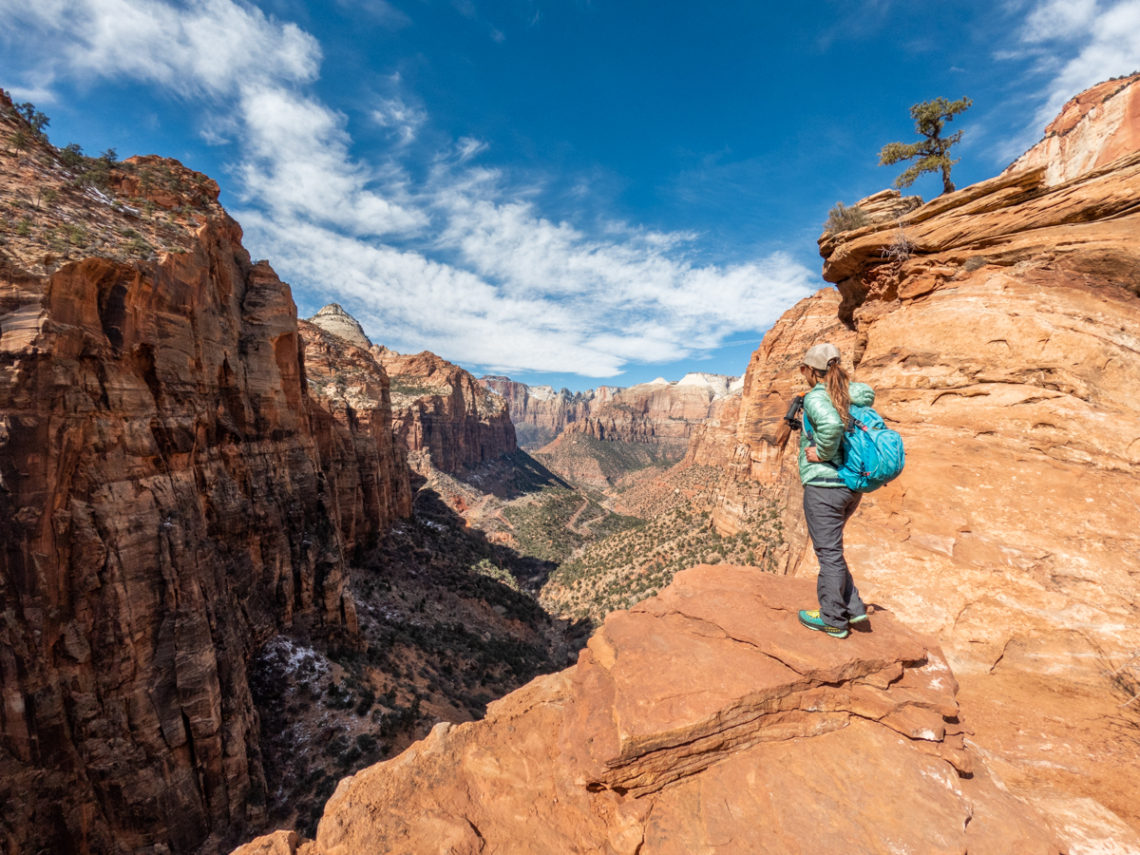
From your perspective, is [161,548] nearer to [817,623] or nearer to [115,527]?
[115,527]

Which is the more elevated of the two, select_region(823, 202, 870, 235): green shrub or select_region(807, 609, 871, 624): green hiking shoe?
select_region(823, 202, 870, 235): green shrub

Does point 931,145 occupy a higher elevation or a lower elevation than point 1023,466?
higher

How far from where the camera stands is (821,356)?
4.84 meters

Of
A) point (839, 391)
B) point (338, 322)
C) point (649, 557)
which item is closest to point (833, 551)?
point (839, 391)

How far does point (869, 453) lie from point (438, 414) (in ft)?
291

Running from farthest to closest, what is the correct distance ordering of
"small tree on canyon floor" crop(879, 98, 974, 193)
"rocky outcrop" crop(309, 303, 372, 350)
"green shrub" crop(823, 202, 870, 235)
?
"rocky outcrop" crop(309, 303, 372, 350), "small tree on canyon floor" crop(879, 98, 974, 193), "green shrub" crop(823, 202, 870, 235)

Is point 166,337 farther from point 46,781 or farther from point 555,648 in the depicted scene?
point 555,648

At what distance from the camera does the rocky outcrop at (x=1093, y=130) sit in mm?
27392

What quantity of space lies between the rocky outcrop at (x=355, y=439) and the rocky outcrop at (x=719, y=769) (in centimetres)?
2897

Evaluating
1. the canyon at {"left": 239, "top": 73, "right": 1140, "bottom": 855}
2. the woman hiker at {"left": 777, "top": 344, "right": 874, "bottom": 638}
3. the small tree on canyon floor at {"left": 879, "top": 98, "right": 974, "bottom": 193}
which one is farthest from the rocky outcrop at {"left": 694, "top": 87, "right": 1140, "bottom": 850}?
the small tree on canyon floor at {"left": 879, "top": 98, "right": 974, "bottom": 193}

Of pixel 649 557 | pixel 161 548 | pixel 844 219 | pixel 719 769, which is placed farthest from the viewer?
pixel 649 557

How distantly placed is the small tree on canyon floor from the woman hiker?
57.7 ft

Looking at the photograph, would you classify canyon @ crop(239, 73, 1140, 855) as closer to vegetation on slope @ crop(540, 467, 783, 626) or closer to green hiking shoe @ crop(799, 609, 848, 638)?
green hiking shoe @ crop(799, 609, 848, 638)

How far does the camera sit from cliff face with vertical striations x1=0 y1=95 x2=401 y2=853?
9.77 metres
